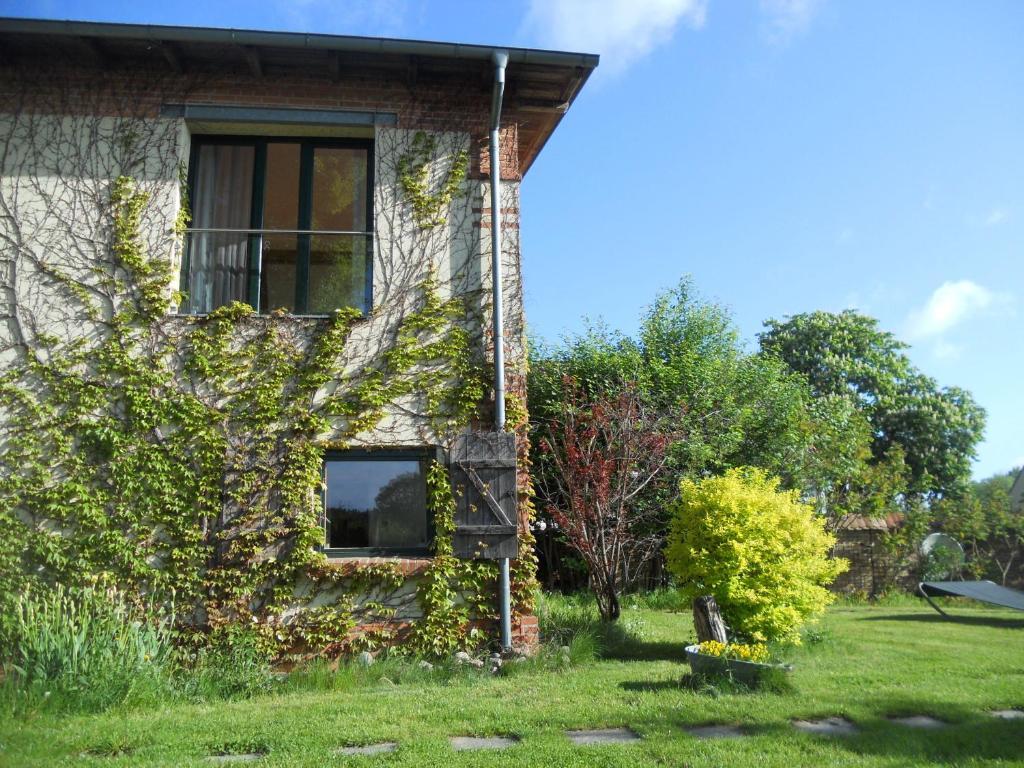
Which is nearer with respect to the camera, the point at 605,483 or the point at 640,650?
the point at 640,650

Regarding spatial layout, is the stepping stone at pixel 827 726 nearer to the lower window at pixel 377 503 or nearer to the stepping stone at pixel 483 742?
the stepping stone at pixel 483 742

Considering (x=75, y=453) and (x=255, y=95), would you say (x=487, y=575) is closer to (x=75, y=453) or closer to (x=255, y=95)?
(x=75, y=453)

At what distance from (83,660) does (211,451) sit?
2.14m

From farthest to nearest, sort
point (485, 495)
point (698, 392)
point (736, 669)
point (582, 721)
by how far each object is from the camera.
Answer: point (698, 392) → point (485, 495) → point (736, 669) → point (582, 721)

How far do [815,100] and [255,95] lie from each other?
20.6ft

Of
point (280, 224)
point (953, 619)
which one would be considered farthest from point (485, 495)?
point (953, 619)

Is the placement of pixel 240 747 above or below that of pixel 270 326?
below

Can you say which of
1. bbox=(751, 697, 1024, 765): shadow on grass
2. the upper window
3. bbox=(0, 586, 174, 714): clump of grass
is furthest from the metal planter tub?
the upper window

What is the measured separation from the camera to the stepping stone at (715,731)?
4.71 metres

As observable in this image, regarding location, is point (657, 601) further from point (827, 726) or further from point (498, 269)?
point (827, 726)

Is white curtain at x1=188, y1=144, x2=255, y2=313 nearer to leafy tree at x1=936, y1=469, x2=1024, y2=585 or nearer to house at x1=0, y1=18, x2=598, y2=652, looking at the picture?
house at x1=0, y1=18, x2=598, y2=652

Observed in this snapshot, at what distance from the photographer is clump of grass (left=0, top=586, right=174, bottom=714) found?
18.0 ft

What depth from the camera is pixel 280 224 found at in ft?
27.3

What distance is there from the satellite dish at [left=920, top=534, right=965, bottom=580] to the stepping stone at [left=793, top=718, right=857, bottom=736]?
11.6 meters
